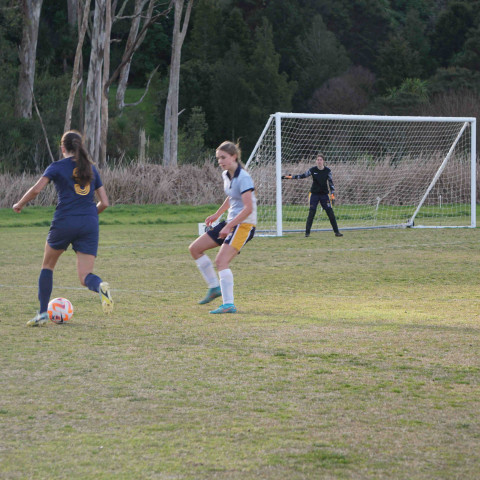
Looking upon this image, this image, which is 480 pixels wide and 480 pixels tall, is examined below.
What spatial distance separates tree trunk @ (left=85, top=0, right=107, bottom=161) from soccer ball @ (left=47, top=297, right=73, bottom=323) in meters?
25.9

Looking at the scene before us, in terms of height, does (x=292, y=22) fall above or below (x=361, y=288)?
above

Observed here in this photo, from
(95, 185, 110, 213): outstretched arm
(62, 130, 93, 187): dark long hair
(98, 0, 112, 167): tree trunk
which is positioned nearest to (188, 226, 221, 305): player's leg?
(95, 185, 110, 213): outstretched arm

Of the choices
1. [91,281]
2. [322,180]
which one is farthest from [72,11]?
[91,281]

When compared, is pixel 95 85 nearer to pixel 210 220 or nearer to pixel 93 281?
pixel 210 220

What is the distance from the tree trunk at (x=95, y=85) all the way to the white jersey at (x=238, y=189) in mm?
25470

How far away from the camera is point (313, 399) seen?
567 cm

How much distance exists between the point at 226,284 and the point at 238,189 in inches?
39.1

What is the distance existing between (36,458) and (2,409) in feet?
3.37

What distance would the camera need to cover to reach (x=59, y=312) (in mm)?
8703

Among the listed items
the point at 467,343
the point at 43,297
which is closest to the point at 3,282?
the point at 43,297

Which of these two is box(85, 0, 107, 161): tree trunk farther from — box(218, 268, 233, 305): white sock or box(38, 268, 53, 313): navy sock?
box(38, 268, 53, 313): navy sock

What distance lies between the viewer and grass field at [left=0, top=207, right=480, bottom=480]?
4.49 meters

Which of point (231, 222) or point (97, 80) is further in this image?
point (97, 80)

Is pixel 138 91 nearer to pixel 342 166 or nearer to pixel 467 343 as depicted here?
pixel 342 166
